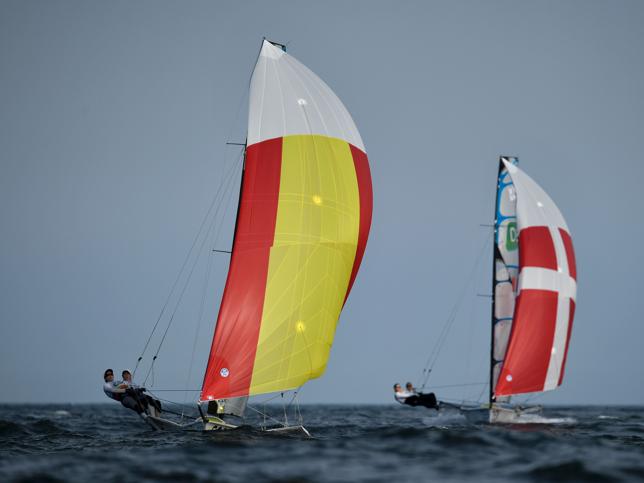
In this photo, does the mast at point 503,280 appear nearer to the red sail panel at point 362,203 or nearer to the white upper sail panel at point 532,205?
the white upper sail panel at point 532,205

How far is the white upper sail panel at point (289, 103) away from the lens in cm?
2420

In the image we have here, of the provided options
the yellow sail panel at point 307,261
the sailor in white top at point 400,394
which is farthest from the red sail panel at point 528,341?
the yellow sail panel at point 307,261

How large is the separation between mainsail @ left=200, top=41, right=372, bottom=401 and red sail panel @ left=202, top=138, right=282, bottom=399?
3cm

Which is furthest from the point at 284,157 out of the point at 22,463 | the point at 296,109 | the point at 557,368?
the point at 557,368

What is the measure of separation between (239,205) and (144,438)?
670cm

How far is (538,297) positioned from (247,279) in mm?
18649

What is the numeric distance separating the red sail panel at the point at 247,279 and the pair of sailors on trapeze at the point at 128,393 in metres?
2.01

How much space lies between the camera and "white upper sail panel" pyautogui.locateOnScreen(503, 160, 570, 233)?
3869cm

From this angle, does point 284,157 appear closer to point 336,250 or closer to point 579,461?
point 336,250

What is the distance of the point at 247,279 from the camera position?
911 inches

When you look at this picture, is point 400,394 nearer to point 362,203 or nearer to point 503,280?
point 503,280

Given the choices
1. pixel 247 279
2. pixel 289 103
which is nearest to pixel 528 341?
pixel 289 103

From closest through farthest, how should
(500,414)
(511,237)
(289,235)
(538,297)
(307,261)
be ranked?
(289,235) → (307,261) → (500,414) → (538,297) → (511,237)

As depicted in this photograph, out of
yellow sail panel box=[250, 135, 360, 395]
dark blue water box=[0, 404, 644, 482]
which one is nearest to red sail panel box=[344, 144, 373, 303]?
yellow sail panel box=[250, 135, 360, 395]
